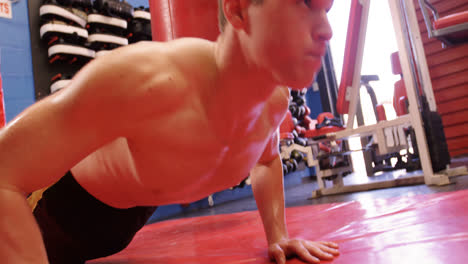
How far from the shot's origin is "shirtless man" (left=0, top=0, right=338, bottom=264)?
0.56 meters

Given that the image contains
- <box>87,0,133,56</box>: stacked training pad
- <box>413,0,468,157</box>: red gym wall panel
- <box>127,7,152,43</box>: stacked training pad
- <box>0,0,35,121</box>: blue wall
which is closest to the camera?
<box>0,0,35,121</box>: blue wall

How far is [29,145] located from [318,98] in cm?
623

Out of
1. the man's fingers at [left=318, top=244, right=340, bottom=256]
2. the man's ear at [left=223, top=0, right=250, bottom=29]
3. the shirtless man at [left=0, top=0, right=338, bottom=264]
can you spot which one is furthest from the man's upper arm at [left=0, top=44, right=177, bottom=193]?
the man's fingers at [left=318, top=244, right=340, bottom=256]

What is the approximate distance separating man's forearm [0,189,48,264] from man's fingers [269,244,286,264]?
51 cm

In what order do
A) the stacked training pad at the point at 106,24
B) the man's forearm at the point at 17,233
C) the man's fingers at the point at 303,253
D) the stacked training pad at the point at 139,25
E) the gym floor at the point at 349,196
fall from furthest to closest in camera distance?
the stacked training pad at the point at 139,25 → the stacked training pad at the point at 106,24 → the gym floor at the point at 349,196 → the man's fingers at the point at 303,253 → the man's forearm at the point at 17,233

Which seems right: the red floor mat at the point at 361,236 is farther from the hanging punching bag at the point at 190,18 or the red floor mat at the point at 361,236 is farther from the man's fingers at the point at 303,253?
the hanging punching bag at the point at 190,18

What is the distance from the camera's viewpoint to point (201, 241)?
1364 mm

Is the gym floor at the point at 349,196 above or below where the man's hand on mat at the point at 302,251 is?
below

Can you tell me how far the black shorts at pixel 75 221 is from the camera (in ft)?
3.28

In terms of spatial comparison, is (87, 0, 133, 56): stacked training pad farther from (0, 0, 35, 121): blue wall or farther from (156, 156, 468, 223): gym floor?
(156, 156, 468, 223): gym floor

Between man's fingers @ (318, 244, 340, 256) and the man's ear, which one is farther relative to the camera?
man's fingers @ (318, 244, 340, 256)

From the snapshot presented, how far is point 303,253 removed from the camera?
0.83 metres

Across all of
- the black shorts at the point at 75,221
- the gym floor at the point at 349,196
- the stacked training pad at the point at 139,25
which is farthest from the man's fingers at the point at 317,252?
the stacked training pad at the point at 139,25

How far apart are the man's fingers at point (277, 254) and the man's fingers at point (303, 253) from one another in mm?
36
